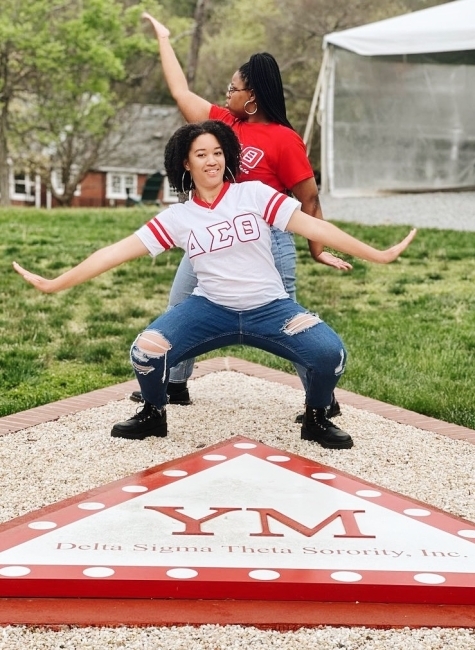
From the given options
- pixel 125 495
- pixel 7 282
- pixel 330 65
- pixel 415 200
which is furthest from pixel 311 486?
pixel 330 65

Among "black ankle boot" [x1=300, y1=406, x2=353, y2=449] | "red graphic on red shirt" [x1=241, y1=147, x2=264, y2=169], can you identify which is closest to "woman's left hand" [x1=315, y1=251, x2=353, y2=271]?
"red graphic on red shirt" [x1=241, y1=147, x2=264, y2=169]

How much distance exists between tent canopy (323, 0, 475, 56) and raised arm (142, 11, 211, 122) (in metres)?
11.2

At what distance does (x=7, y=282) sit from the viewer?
8.27 m

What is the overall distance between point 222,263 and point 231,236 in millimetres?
135

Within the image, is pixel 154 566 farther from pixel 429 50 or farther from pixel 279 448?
pixel 429 50

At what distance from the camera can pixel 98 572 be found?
8.84 ft

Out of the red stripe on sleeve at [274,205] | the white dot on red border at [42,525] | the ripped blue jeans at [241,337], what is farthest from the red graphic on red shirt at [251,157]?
the white dot on red border at [42,525]

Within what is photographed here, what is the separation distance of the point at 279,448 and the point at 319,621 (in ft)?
5.35

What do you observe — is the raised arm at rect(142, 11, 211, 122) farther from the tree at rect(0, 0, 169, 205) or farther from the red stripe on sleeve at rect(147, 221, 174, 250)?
the tree at rect(0, 0, 169, 205)

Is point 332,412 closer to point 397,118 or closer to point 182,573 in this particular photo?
point 182,573

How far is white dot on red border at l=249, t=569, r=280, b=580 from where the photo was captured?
2.69 m

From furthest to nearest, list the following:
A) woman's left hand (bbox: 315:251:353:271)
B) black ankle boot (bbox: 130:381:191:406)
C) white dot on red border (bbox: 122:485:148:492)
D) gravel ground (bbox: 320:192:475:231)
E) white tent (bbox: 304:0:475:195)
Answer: white tent (bbox: 304:0:475:195)
gravel ground (bbox: 320:192:475:231)
black ankle boot (bbox: 130:381:191:406)
woman's left hand (bbox: 315:251:353:271)
white dot on red border (bbox: 122:485:148:492)

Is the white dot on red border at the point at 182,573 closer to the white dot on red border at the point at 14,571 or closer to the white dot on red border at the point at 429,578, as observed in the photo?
the white dot on red border at the point at 14,571

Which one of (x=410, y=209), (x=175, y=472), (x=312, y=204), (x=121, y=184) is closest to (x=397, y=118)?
(x=410, y=209)
